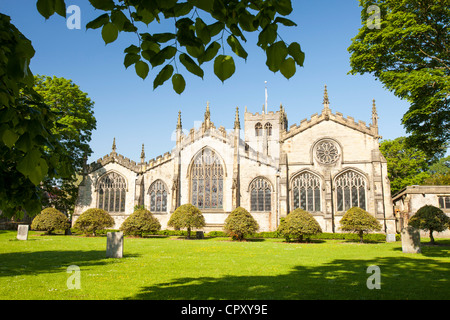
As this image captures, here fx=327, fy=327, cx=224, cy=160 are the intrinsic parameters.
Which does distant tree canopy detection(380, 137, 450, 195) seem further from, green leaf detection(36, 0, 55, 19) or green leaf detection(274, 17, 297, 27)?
green leaf detection(36, 0, 55, 19)

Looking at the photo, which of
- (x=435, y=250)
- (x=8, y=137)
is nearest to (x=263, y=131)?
(x=435, y=250)

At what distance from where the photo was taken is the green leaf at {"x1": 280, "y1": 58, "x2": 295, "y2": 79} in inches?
105

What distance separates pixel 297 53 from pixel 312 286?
285 inches

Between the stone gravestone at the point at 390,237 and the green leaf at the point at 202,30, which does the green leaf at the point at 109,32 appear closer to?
the green leaf at the point at 202,30

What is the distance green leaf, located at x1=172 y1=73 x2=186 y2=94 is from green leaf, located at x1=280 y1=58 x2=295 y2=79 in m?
0.88

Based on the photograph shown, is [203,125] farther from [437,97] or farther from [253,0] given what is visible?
[253,0]

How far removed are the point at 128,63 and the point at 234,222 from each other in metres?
25.4

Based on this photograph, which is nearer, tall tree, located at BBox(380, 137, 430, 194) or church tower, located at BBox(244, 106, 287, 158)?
tall tree, located at BBox(380, 137, 430, 194)

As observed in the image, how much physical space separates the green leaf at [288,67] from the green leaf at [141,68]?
126 centimetres

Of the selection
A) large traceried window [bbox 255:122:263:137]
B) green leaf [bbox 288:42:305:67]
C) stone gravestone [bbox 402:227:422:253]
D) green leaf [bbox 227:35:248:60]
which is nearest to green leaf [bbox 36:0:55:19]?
green leaf [bbox 227:35:248:60]

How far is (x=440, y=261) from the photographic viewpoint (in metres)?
13.7

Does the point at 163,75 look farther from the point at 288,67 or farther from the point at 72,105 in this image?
the point at 72,105

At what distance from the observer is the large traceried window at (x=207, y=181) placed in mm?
35125
